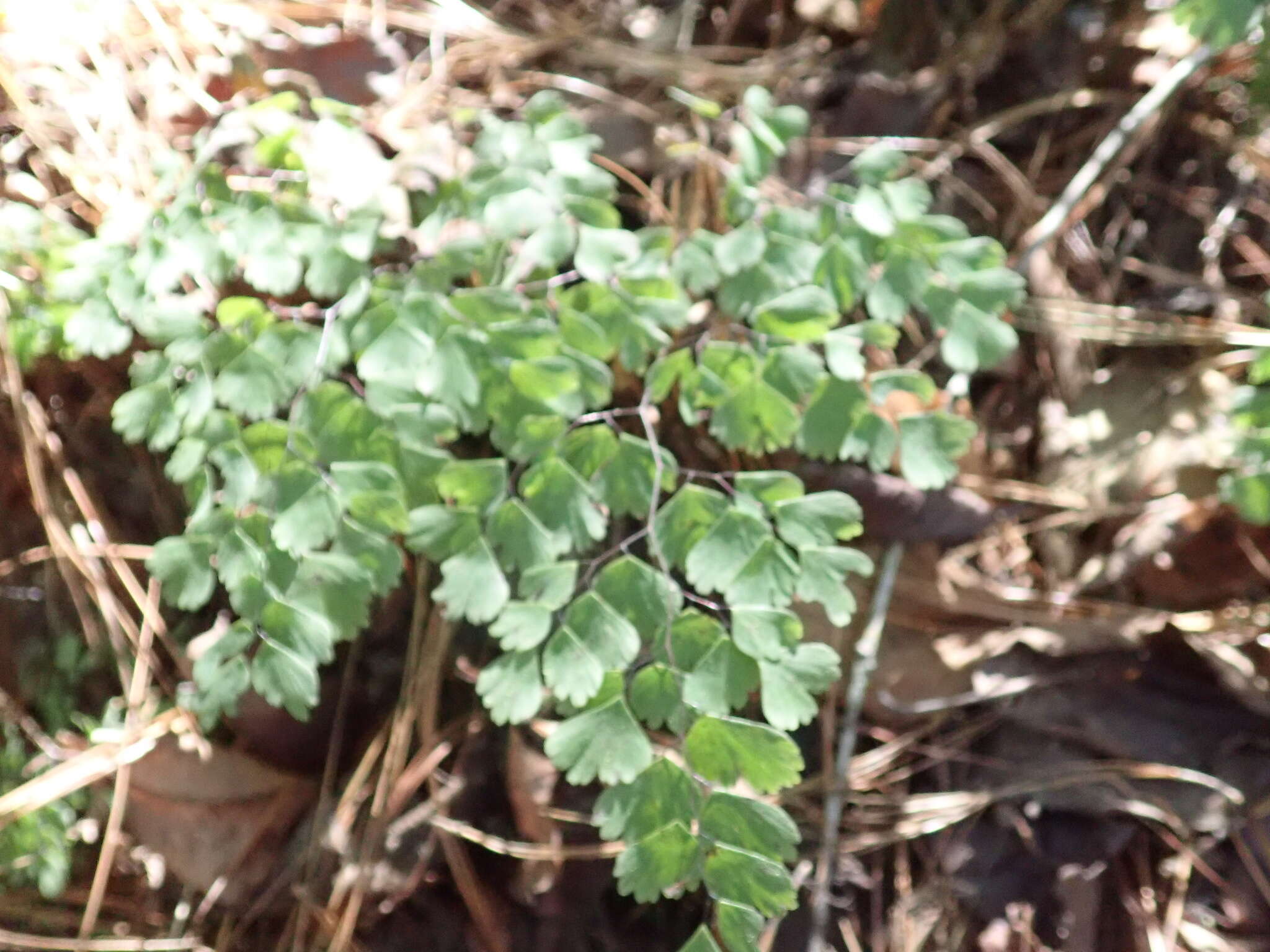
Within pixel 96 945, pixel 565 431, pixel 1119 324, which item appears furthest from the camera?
pixel 1119 324

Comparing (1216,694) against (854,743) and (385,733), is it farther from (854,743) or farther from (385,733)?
(385,733)

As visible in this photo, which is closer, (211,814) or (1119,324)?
(211,814)

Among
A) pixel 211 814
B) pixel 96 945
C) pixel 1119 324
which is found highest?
pixel 1119 324

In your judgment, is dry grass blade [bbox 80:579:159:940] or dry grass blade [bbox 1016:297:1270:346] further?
dry grass blade [bbox 1016:297:1270:346]

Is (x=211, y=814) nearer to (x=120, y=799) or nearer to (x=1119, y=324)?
(x=120, y=799)

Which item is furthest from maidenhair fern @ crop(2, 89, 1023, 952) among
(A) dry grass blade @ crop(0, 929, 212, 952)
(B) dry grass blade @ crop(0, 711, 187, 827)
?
(A) dry grass blade @ crop(0, 929, 212, 952)

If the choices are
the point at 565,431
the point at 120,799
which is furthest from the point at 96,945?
the point at 565,431

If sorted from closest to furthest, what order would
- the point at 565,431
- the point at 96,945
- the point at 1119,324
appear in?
the point at 565,431 < the point at 96,945 < the point at 1119,324

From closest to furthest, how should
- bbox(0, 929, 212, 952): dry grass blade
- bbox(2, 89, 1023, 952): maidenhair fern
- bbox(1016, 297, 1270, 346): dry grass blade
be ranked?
bbox(2, 89, 1023, 952): maidenhair fern, bbox(0, 929, 212, 952): dry grass blade, bbox(1016, 297, 1270, 346): dry grass blade

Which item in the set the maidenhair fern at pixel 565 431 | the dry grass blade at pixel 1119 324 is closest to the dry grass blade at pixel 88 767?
the maidenhair fern at pixel 565 431

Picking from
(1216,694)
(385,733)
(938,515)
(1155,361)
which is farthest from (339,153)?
(1216,694)

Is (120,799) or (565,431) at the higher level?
(565,431)

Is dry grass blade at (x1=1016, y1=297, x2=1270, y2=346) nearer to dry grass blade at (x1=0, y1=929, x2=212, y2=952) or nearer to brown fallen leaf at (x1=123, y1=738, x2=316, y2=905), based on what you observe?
brown fallen leaf at (x1=123, y1=738, x2=316, y2=905)
